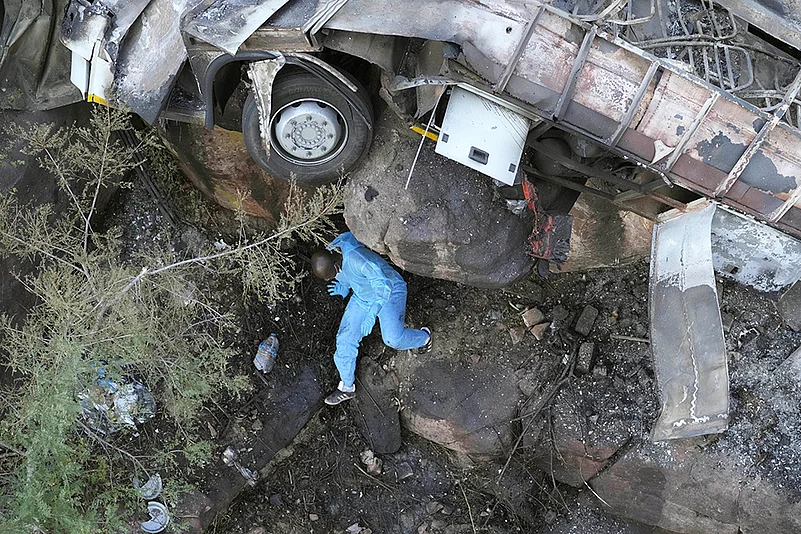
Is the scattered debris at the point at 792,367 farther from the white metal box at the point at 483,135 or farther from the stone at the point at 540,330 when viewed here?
the white metal box at the point at 483,135

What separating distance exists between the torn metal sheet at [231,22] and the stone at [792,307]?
3.30m

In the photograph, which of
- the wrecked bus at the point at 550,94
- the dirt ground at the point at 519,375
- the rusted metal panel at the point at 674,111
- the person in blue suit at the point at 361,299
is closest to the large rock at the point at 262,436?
the dirt ground at the point at 519,375

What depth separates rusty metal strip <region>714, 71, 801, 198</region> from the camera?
3.19 m

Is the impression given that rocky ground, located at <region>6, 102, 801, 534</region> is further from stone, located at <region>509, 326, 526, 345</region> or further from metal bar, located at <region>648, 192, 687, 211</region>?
metal bar, located at <region>648, 192, 687, 211</region>

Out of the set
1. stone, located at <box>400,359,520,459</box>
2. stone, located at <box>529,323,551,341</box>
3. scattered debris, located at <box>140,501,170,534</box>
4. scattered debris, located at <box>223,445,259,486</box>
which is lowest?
scattered debris, located at <box>140,501,170,534</box>

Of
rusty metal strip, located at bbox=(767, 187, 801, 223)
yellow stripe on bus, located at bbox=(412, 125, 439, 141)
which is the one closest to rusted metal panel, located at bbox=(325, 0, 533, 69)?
yellow stripe on bus, located at bbox=(412, 125, 439, 141)

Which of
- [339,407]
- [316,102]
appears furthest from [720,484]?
[316,102]

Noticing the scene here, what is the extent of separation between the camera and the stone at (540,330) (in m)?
4.87

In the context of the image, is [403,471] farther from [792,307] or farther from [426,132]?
[792,307]

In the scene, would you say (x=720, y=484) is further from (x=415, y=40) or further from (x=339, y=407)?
(x=415, y=40)

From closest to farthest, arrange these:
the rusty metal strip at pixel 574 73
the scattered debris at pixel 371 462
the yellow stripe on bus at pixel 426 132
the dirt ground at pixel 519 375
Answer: the rusty metal strip at pixel 574 73 → the yellow stripe on bus at pixel 426 132 → the dirt ground at pixel 519 375 → the scattered debris at pixel 371 462

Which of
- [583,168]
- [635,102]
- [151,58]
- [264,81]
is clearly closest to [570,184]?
[583,168]

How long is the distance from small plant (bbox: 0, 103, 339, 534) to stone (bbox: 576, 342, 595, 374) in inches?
76.0

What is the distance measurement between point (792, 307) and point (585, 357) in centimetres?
128
